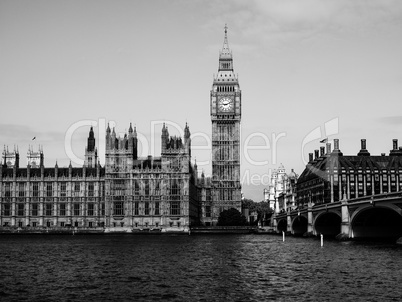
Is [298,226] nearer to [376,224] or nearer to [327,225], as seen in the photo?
[327,225]

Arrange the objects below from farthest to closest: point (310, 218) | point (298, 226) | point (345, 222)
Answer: point (298, 226) < point (310, 218) < point (345, 222)

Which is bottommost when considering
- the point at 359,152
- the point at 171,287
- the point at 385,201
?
the point at 171,287

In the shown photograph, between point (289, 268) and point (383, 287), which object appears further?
point (289, 268)

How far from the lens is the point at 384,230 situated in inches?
4798

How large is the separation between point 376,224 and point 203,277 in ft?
222

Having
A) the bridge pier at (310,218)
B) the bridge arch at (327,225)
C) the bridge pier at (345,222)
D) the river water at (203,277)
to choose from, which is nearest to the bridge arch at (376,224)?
the bridge pier at (345,222)

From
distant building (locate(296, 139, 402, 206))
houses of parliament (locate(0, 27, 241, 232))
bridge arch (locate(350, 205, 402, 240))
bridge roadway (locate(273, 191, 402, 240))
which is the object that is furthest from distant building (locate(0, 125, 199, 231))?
bridge arch (locate(350, 205, 402, 240))

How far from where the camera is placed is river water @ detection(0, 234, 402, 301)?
48625mm

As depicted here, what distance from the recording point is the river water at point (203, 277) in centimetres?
4862

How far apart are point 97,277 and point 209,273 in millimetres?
10597

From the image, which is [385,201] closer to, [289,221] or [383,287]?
[383,287]

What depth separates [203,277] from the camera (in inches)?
2368

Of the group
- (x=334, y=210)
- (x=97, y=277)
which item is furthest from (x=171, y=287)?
(x=334, y=210)

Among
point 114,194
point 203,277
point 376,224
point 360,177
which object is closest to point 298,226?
point 360,177
